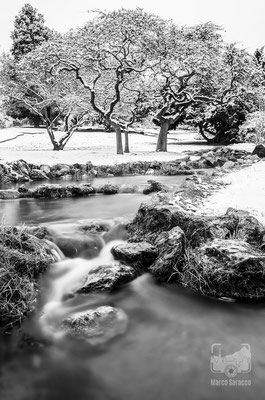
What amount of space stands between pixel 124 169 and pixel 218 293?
14.1 metres

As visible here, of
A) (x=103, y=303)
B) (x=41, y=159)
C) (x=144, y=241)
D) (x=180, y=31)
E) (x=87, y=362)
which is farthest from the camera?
(x=180, y=31)

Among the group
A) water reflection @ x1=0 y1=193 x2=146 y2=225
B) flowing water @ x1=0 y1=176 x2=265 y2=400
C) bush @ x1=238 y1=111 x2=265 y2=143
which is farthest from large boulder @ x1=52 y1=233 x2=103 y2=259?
bush @ x1=238 y1=111 x2=265 y2=143

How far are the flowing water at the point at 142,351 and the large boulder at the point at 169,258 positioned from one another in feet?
0.68

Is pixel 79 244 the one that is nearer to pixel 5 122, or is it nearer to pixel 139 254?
pixel 139 254

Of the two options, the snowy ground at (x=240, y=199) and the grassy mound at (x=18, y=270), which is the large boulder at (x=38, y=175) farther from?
the grassy mound at (x=18, y=270)

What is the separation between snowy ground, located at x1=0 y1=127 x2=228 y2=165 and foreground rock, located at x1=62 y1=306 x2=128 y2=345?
636 inches

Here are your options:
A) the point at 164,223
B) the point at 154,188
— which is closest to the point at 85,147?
the point at 154,188

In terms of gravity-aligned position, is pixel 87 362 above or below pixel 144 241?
below

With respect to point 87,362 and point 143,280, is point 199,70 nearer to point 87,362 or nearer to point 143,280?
point 143,280

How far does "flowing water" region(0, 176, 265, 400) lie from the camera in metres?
3.96

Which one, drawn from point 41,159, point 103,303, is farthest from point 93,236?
point 41,159

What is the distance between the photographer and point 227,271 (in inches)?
221

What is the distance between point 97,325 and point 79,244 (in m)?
2.87

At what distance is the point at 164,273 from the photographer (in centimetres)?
637
